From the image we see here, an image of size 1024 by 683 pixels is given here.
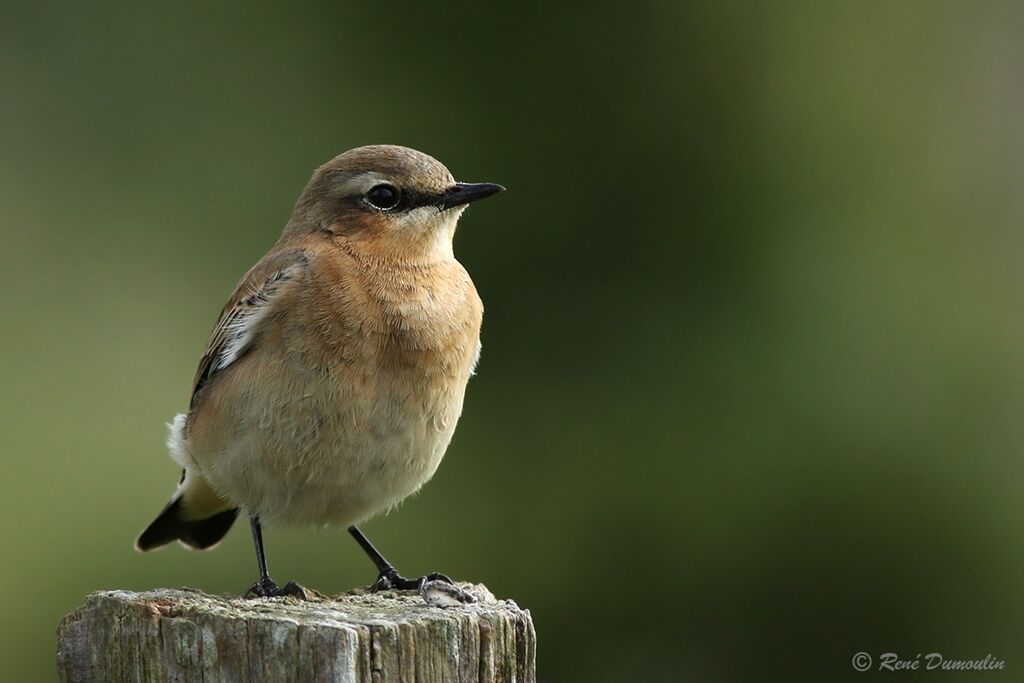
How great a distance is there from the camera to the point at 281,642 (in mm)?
3521

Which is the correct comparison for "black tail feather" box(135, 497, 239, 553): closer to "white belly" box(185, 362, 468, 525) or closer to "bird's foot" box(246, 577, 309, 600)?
"white belly" box(185, 362, 468, 525)

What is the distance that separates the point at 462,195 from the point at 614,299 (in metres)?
3.61

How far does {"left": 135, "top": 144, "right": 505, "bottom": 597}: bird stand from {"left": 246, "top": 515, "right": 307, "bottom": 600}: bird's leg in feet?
0.03

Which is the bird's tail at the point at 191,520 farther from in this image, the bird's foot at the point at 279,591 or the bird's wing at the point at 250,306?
the bird's foot at the point at 279,591

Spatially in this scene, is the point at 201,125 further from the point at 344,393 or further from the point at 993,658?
the point at 993,658

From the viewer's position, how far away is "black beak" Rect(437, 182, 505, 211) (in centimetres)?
598

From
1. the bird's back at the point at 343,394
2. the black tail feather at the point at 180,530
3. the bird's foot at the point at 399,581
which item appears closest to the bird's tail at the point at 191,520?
the black tail feather at the point at 180,530

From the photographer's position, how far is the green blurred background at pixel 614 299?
27.5 feet

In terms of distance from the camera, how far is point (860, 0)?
973 centimetres

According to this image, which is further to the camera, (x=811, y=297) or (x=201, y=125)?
(x=201, y=125)

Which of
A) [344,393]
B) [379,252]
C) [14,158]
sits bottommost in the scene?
[344,393]

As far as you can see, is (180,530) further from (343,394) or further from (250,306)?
(343,394)

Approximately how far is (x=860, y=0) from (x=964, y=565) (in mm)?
4195

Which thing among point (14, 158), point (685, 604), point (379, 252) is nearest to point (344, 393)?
point (379, 252)
